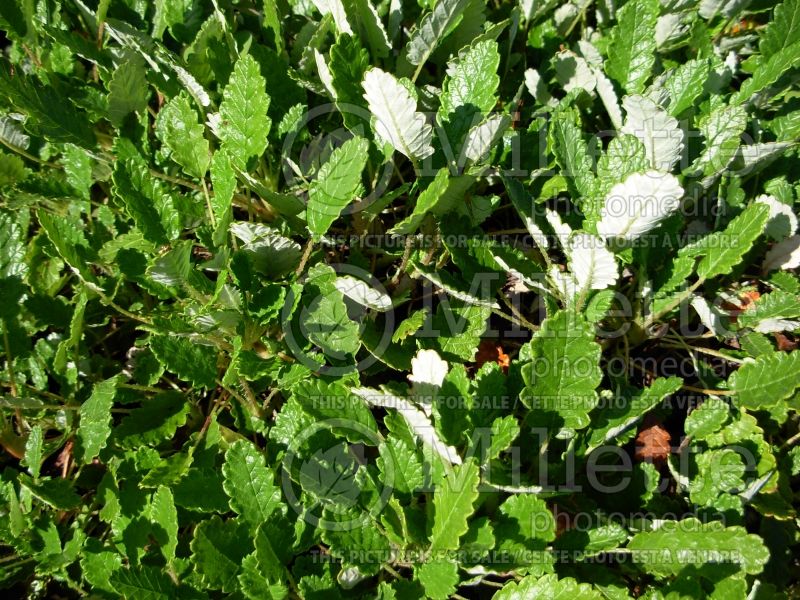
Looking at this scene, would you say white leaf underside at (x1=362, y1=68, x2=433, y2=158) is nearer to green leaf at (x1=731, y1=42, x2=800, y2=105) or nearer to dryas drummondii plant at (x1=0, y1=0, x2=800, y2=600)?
dryas drummondii plant at (x1=0, y1=0, x2=800, y2=600)

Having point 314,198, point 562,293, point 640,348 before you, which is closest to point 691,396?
point 640,348

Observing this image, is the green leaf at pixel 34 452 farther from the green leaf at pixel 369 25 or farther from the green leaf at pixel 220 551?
the green leaf at pixel 369 25

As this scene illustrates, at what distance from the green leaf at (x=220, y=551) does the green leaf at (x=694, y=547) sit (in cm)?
74

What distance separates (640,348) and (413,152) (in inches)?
29.7

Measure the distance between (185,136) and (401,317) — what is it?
650mm

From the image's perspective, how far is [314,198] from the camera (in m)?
1.45

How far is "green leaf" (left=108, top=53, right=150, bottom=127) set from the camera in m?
1.61

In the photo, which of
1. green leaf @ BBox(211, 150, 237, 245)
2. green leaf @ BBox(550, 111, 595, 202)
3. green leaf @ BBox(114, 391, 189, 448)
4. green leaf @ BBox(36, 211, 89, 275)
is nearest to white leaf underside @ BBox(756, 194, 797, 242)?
green leaf @ BBox(550, 111, 595, 202)

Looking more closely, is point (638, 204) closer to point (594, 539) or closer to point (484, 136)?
point (484, 136)

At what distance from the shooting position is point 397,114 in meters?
1.37

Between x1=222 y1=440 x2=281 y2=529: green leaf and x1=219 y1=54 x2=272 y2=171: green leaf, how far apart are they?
61 centimetres

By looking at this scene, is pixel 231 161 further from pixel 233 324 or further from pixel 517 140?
pixel 517 140

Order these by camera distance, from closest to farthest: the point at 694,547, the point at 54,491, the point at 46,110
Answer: the point at 694,547 → the point at 54,491 → the point at 46,110

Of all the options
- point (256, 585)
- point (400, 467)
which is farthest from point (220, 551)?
point (400, 467)
